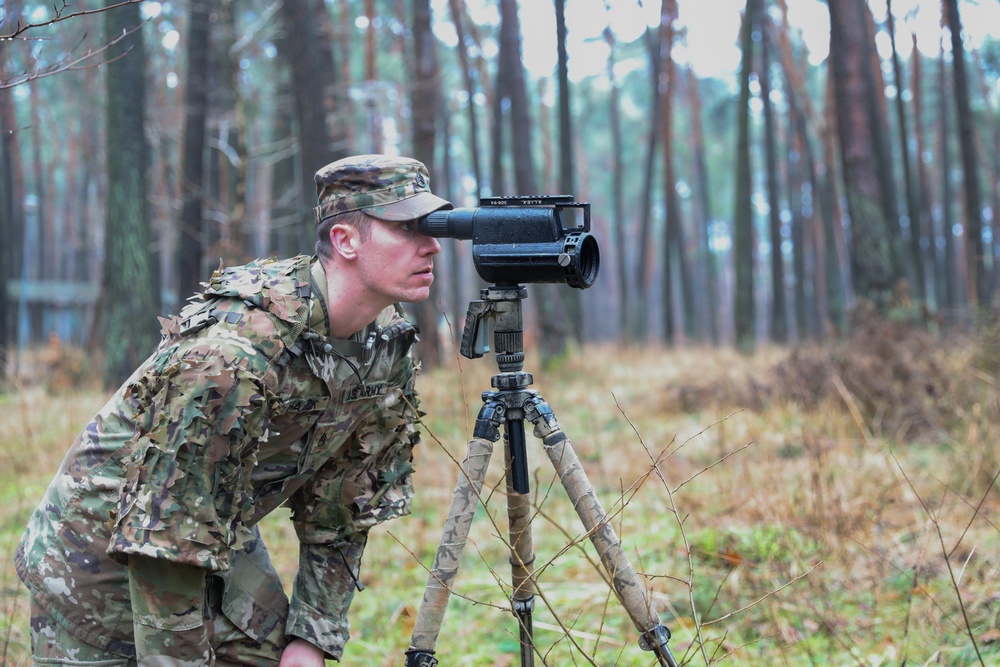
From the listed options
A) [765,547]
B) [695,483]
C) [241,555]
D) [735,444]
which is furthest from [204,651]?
[735,444]

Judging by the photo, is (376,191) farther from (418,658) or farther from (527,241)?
(418,658)

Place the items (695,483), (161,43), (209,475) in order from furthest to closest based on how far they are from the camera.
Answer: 1. (161,43)
2. (695,483)
3. (209,475)

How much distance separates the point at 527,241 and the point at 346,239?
51 centimetres

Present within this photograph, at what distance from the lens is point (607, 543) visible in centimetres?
211

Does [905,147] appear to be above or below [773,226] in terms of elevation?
above

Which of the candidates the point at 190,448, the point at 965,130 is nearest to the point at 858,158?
the point at 965,130

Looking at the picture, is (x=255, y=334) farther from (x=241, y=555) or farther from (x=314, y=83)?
(x=314, y=83)

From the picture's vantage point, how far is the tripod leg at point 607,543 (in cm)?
209

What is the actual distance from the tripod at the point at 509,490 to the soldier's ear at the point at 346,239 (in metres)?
0.37

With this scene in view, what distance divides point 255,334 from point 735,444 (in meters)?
4.41

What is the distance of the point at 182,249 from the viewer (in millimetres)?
9680

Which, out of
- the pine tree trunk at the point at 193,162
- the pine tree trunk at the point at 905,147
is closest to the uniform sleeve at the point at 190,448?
the pine tree trunk at the point at 193,162

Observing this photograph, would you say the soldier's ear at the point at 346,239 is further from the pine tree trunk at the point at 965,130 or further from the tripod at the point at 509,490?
the pine tree trunk at the point at 965,130

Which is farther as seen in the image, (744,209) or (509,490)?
(744,209)
